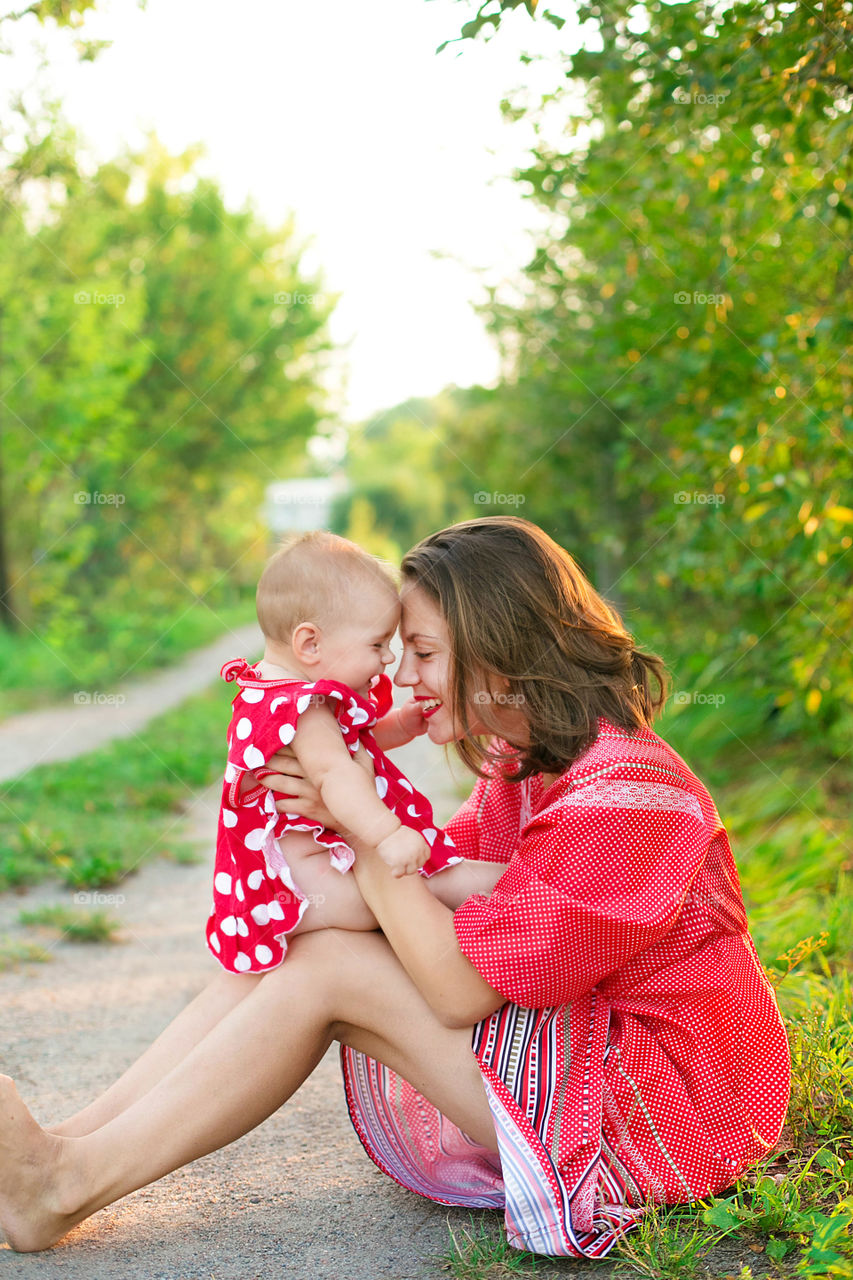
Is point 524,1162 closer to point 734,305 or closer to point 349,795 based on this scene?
point 349,795

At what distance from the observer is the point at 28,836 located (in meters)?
4.27

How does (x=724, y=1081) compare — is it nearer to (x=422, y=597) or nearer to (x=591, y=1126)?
(x=591, y=1126)

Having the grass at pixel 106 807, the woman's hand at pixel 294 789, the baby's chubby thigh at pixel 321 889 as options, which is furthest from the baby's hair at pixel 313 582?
the grass at pixel 106 807

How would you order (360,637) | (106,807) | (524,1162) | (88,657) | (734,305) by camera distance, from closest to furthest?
(524,1162) < (360,637) < (734,305) < (106,807) < (88,657)

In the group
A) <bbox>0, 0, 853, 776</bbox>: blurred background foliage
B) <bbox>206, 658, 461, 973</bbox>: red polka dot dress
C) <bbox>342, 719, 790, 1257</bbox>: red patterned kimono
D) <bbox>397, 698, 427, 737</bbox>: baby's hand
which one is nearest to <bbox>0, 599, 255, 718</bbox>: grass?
<bbox>0, 0, 853, 776</bbox>: blurred background foliage

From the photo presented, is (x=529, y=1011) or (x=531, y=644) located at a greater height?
(x=531, y=644)

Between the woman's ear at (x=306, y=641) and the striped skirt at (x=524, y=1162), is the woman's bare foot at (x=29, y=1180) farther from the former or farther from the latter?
the woman's ear at (x=306, y=641)

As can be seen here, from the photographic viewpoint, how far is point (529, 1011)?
1760 mm

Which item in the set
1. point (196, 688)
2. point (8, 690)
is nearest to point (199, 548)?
point (196, 688)

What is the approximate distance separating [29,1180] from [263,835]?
2.04 ft

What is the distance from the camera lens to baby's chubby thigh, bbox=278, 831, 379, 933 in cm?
186

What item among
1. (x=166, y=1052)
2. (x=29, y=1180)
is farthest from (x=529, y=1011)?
(x=29, y=1180)

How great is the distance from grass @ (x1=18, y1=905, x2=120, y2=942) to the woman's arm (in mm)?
2015

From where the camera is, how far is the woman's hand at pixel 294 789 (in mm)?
1908
